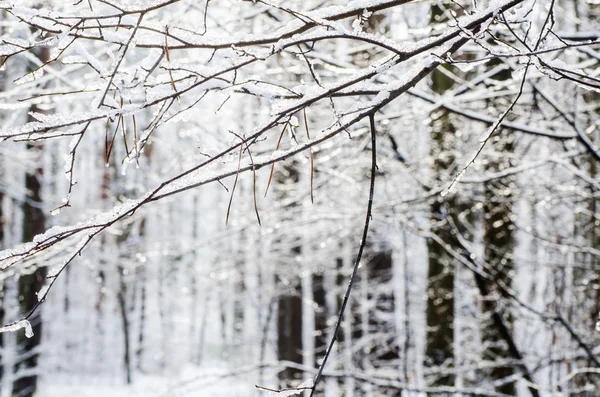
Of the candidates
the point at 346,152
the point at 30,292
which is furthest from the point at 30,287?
the point at 346,152

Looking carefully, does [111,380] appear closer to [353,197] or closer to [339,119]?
[353,197]

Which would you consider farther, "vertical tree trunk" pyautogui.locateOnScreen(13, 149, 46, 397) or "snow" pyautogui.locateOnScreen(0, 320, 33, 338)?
"vertical tree trunk" pyautogui.locateOnScreen(13, 149, 46, 397)

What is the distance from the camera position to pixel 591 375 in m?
4.87

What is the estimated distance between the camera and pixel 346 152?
14.2 feet

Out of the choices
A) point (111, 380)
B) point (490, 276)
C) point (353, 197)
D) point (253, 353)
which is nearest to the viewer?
point (490, 276)

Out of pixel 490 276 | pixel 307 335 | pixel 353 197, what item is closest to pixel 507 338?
pixel 490 276

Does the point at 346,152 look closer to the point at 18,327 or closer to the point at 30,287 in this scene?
the point at 18,327

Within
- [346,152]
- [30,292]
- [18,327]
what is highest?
[346,152]

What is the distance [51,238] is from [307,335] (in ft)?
51.4

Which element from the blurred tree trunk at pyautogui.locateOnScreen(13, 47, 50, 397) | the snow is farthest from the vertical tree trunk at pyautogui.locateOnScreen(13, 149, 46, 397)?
the snow

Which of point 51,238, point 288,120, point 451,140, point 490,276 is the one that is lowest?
point 490,276

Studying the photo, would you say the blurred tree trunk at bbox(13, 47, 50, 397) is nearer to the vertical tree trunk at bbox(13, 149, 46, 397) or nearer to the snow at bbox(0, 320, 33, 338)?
the vertical tree trunk at bbox(13, 149, 46, 397)

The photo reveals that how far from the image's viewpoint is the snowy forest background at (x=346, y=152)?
1.21 metres

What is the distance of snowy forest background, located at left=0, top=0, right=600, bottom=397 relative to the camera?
3.96 ft
